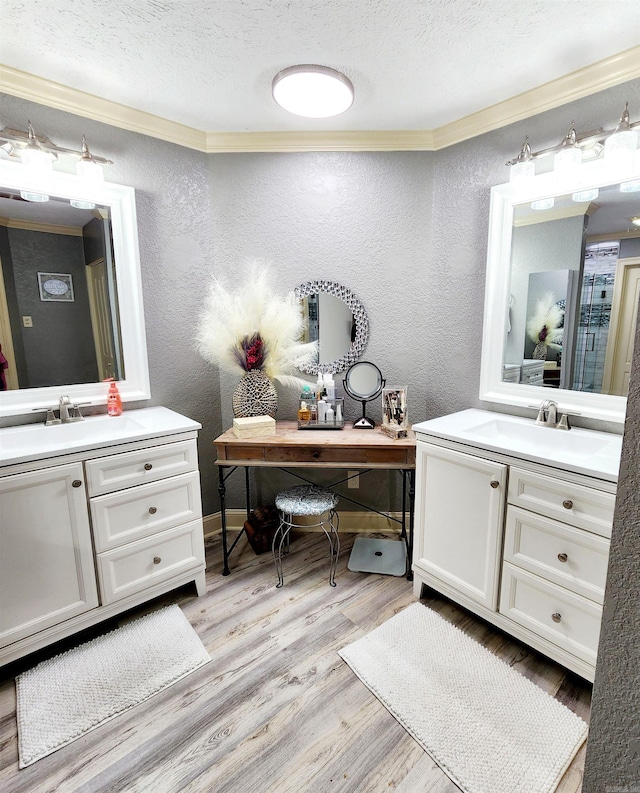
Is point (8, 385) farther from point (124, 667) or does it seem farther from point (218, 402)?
point (124, 667)

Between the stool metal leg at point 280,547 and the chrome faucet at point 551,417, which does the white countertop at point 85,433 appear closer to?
the stool metal leg at point 280,547

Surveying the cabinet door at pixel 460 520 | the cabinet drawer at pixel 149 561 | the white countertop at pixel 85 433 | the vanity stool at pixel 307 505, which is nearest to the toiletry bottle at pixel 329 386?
the vanity stool at pixel 307 505

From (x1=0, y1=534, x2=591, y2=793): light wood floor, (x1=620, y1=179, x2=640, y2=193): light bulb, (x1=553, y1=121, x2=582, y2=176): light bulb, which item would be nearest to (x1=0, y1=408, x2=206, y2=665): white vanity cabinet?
(x1=0, y1=534, x2=591, y2=793): light wood floor

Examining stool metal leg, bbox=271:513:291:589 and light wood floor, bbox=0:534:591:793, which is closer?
light wood floor, bbox=0:534:591:793

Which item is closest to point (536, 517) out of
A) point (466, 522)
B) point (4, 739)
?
point (466, 522)

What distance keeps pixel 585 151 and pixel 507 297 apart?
677mm

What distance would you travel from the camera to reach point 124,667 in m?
1.66

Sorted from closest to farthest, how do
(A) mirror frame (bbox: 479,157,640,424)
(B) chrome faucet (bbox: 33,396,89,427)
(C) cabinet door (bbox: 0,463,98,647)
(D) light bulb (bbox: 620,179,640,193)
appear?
(C) cabinet door (bbox: 0,463,98,647)
(D) light bulb (bbox: 620,179,640,193)
(A) mirror frame (bbox: 479,157,640,424)
(B) chrome faucet (bbox: 33,396,89,427)

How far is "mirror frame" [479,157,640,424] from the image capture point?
1.77 metres

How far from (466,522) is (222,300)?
5.53ft

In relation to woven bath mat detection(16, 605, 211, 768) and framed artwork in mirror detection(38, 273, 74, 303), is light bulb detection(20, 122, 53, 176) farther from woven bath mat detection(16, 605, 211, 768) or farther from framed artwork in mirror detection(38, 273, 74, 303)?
woven bath mat detection(16, 605, 211, 768)

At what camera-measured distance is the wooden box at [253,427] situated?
84.9 inches

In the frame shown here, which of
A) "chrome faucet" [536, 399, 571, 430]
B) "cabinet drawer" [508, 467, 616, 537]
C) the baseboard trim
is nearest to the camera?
"cabinet drawer" [508, 467, 616, 537]

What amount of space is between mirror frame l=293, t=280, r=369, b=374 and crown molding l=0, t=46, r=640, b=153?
77 cm
